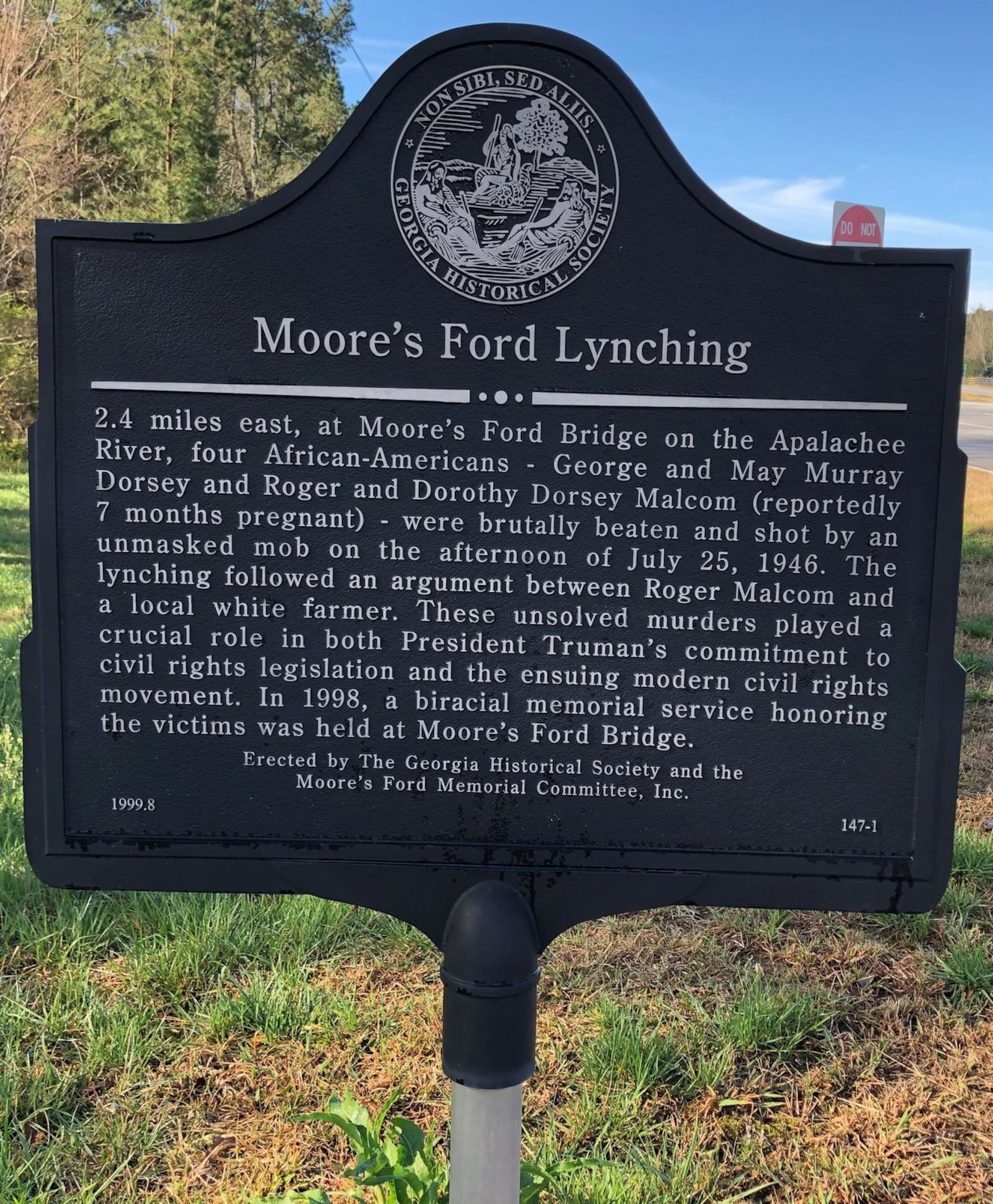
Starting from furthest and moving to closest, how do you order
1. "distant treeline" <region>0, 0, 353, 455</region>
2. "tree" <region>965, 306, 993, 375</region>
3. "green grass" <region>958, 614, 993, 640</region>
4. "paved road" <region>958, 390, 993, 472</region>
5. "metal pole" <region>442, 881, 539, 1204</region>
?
"tree" <region>965, 306, 993, 375</region>
"paved road" <region>958, 390, 993, 472</region>
"distant treeline" <region>0, 0, 353, 455</region>
"green grass" <region>958, 614, 993, 640</region>
"metal pole" <region>442, 881, 539, 1204</region>

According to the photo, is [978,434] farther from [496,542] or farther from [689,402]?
[496,542]

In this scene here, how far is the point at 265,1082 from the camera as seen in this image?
2.35 meters

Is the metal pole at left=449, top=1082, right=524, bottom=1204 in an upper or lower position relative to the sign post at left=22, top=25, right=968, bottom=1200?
lower

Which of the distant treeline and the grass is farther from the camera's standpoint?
the distant treeline

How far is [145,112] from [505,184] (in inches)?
1147

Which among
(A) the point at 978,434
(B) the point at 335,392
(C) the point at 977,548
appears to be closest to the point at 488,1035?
(B) the point at 335,392

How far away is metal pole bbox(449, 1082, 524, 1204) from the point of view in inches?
64.5

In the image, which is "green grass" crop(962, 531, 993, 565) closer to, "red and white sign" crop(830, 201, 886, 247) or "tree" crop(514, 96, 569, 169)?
"red and white sign" crop(830, 201, 886, 247)

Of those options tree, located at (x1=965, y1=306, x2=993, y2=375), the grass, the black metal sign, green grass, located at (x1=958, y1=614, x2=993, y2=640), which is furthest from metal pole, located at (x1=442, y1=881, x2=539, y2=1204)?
tree, located at (x1=965, y1=306, x2=993, y2=375)

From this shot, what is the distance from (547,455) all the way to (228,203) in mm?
29272

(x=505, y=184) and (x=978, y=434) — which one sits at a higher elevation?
(x=505, y=184)

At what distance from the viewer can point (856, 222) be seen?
8.97 metres

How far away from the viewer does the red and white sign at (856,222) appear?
8.85 meters

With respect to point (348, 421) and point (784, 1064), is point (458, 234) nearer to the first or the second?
point (348, 421)
